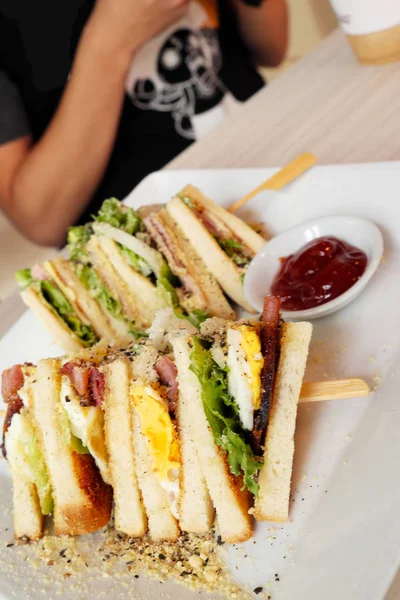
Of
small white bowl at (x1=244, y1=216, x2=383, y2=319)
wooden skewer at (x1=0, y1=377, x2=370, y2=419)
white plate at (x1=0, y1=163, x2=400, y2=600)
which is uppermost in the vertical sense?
wooden skewer at (x1=0, y1=377, x2=370, y2=419)

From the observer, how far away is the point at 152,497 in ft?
7.22

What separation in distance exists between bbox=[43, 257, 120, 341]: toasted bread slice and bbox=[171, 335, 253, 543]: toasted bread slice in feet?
3.10

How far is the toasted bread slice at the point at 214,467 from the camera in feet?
6.48

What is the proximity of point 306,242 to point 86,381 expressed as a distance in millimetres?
1131

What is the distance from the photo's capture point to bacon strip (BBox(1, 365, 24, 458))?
8.00 ft

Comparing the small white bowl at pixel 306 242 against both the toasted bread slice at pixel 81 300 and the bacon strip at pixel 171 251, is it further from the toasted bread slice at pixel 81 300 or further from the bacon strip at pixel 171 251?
the toasted bread slice at pixel 81 300

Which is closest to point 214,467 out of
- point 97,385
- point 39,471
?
point 97,385

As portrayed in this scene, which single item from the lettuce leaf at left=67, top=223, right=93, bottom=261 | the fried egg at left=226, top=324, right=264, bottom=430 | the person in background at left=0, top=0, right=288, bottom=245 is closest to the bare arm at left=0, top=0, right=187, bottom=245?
the person in background at left=0, top=0, right=288, bottom=245

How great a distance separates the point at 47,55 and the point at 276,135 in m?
1.78

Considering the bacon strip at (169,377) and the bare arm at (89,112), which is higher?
the bare arm at (89,112)

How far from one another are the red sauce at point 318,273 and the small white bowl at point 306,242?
5 cm

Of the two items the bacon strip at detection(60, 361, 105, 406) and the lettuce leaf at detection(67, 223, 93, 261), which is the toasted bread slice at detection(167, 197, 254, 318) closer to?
the lettuce leaf at detection(67, 223, 93, 261)

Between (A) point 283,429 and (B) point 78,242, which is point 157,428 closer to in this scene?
(A) point 283,429

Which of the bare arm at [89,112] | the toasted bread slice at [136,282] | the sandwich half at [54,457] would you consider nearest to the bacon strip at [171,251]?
the toasted bread slice at [136,282]
